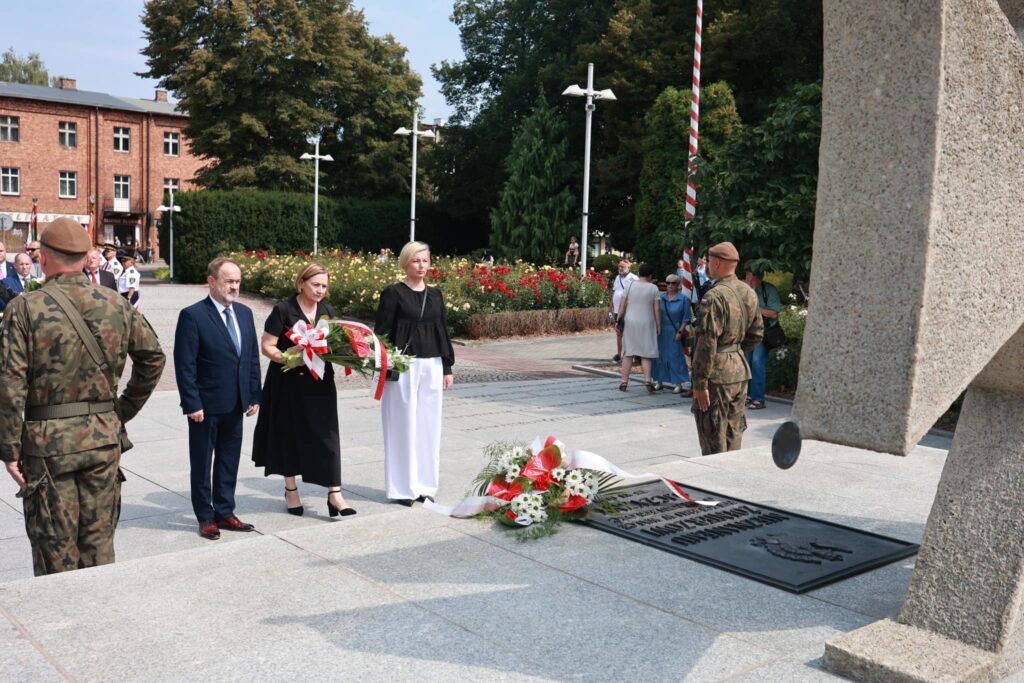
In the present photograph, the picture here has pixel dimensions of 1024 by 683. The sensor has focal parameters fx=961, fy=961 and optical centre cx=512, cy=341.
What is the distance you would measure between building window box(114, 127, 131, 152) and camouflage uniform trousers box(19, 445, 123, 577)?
6432cm

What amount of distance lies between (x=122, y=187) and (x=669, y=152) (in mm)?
45177

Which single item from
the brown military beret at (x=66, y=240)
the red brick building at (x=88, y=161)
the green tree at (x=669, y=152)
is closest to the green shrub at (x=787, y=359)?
the brown military beret at (x=66, y=240)

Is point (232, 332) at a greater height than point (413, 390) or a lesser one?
greater

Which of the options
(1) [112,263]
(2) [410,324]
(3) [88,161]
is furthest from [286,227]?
(2) [410,324]

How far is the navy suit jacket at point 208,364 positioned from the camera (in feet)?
19.3

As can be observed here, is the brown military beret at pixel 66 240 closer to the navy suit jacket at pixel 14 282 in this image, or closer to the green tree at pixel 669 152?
the navy suit jacket at pixel 14 282

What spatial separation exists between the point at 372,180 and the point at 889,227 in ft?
150

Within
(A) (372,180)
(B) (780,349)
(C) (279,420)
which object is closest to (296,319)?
(C) (279,420)

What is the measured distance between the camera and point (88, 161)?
61469 mm

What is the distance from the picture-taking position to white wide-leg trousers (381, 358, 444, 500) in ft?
22.2

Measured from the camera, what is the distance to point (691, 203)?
14.5 meters

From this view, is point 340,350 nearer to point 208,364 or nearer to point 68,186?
point 208,364

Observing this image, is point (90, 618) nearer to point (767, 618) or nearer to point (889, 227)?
point (767, 618)

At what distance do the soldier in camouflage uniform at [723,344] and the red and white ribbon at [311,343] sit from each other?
249 centimetres
